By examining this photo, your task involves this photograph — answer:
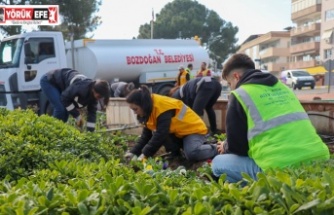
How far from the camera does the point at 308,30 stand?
55094mm

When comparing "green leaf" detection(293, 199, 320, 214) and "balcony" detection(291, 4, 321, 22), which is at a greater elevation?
"balcony" detection(291, 4, 321, 22)

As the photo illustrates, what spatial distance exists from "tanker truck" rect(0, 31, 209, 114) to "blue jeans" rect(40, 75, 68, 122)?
3621mm

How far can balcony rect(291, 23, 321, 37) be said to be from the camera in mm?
53675

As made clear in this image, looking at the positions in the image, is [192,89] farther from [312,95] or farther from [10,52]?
[312,95]

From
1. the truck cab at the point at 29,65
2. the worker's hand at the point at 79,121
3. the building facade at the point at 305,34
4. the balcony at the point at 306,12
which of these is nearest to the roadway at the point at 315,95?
the truck cab at the point at 29,65

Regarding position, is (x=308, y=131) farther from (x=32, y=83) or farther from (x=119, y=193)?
(x=32, y=83)

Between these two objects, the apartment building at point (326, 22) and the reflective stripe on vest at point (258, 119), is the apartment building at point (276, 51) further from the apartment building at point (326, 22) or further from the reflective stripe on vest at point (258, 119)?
the reflective stripe on vest at point (258, 119)

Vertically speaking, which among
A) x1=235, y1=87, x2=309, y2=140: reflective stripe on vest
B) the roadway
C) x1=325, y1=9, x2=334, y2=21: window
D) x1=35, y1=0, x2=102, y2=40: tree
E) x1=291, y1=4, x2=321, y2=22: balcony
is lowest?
the roadway

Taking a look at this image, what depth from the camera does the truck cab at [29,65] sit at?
1092cm

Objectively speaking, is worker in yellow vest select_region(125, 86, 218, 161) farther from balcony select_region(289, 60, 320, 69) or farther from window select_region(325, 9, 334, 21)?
balcony select_region(289, 60, 320, 69)

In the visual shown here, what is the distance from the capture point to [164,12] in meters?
56.2

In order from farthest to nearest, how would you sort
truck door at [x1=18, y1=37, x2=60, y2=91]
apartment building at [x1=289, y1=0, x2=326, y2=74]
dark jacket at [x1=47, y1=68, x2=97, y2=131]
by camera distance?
apartment building at [x1=289, y1=0, x2=326, y2=74]
truck door at [x1=18, y1=37, x2=60, y2=91]
dark jacket at [x1=47, y1=68, x2=97, y2=131]

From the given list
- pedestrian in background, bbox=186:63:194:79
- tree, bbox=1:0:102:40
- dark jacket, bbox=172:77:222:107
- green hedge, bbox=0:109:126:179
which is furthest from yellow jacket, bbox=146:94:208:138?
tree, bbox=1:0:102:40

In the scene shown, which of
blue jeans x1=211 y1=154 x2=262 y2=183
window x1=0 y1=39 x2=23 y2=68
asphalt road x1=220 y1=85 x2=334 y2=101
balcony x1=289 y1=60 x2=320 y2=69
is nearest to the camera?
blue jeans x1=211 y1=154 x2=262 y2=183
